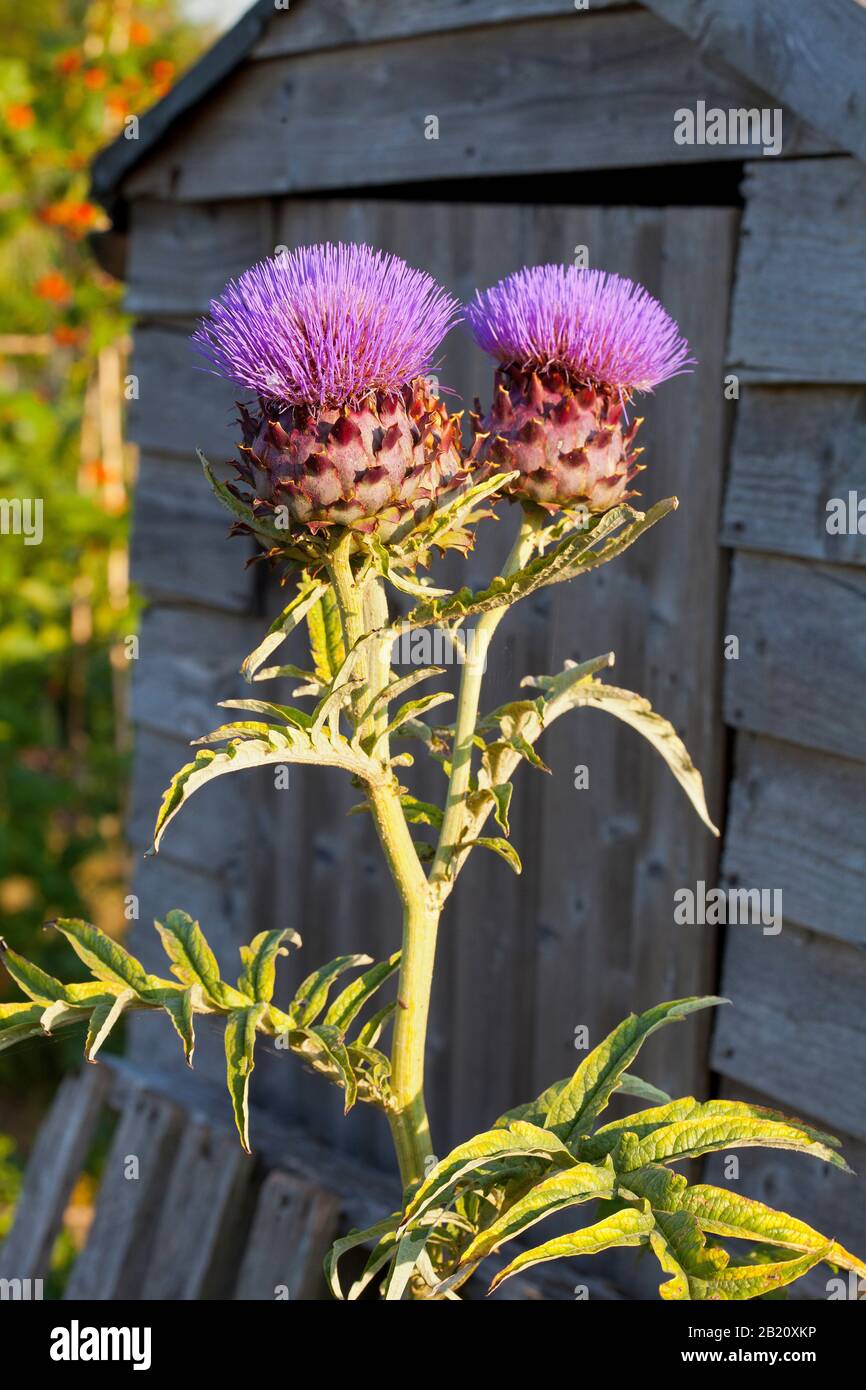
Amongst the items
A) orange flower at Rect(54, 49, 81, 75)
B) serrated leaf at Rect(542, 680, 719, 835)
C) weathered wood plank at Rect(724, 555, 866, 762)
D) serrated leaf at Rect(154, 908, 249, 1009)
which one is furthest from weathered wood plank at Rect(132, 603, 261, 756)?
orange flower at Rect(54, 49, 81, 75)

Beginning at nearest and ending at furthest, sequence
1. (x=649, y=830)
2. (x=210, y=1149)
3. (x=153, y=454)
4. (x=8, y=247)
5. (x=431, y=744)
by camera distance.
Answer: (x=431, y=744), (x=649, y=830), (x=210, y=1149), (x=153, y=454), (x=8, y=247)

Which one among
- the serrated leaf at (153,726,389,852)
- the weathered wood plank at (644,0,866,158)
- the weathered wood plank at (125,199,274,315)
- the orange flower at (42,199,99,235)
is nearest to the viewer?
the serrated leaf at (153,726,389,852)

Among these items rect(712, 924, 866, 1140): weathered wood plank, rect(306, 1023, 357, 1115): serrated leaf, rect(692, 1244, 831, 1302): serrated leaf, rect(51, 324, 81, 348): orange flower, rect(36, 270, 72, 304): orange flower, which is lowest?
rect(712, 924, 866, 1140): weathered wood plank

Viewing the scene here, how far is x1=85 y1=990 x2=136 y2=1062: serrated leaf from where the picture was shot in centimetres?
103

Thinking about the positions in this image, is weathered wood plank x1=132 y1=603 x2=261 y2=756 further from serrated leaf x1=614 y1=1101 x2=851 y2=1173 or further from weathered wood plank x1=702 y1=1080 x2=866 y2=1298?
serrated leaf x1=614 y1=1101 x2=851 y2=1173

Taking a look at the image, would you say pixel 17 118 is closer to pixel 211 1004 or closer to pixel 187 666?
pixel 187 666

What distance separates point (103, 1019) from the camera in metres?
1.07

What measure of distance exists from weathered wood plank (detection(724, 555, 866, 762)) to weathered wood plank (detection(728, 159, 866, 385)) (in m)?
0.27

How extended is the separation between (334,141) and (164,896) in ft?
5.19

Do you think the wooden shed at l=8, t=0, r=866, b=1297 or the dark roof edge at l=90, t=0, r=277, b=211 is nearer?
the wooden shed at l=8, t=0, r=866, b=1297

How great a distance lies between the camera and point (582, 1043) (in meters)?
2.41

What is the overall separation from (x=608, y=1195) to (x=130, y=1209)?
216cm

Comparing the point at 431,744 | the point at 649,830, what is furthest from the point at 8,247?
the point at 431,744

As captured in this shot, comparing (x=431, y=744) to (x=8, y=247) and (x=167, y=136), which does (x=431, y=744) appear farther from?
(x=8, y=247)
